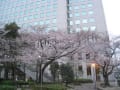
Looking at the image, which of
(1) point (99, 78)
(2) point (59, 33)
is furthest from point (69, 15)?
(2) point (59, 33)

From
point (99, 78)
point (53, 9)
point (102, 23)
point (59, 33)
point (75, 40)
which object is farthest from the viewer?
point (53, 9)

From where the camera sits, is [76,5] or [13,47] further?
[76,5]

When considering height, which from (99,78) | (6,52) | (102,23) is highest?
(102,23)

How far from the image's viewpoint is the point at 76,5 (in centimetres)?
5084

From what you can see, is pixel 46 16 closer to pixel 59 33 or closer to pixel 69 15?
pixel 69 15

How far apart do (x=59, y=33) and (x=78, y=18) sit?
30586 millimetres

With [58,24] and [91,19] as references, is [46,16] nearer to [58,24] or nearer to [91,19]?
[58,24]

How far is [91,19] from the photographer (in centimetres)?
4669

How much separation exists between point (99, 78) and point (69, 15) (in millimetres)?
22834

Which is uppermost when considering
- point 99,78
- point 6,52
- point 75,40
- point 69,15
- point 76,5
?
point 76,5

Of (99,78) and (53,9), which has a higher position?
(53,9)

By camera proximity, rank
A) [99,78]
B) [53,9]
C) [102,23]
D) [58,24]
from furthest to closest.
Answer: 1. [53,9]
2. [58,24]
3. [102,23]
4. [99,78]

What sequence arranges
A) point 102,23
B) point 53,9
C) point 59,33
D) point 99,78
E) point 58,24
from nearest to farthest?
point 59,33 < point 99,78 < point 102,23 < point 58,24 < point 53,9

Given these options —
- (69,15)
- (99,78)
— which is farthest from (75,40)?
(69,15)
